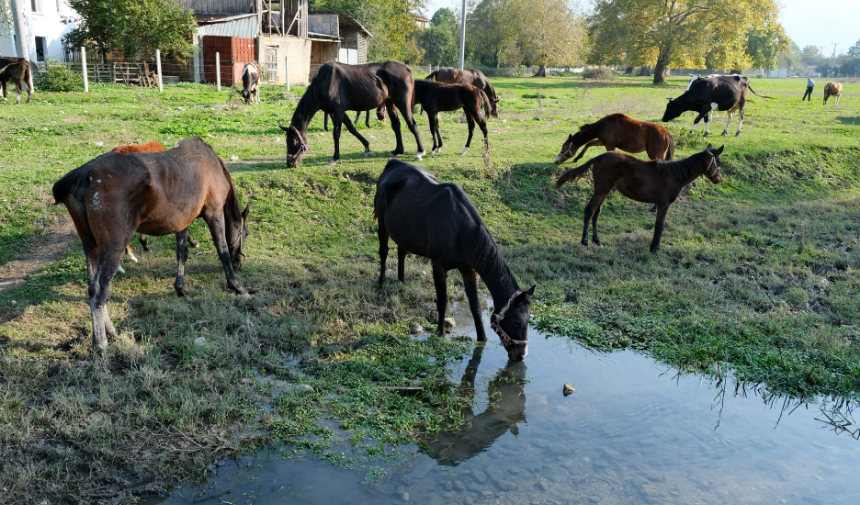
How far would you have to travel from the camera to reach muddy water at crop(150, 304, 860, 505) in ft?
13.8

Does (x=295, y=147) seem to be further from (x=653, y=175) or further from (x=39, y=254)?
(x=653, y=175)

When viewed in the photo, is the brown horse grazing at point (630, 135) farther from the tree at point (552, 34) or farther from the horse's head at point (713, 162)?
the tree at point (552, 34)

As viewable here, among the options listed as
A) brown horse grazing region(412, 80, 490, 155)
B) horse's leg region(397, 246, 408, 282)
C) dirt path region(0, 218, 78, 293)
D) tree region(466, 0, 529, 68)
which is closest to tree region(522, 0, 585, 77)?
tree region(466, 0, 529, 68)

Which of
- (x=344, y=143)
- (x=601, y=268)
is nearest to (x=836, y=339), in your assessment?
(x=601, y=268)

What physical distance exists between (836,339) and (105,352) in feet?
25.0

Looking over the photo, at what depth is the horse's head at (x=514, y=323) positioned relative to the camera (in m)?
5.64

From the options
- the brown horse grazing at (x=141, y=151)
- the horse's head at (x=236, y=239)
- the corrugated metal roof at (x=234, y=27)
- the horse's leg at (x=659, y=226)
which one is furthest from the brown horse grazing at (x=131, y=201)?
the corrugated metal roof at (x=234, y=27)

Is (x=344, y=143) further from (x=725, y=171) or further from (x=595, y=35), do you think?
(x=595, y=35)

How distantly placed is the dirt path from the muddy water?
4808 mm

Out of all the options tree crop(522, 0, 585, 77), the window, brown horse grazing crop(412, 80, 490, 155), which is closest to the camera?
brown horse grazing crop(412, 80, 490, 155)

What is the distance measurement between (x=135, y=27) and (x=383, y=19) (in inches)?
872

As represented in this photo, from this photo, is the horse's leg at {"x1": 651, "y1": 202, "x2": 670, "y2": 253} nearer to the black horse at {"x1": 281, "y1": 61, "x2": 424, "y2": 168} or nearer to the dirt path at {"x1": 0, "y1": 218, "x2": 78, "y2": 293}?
the black horse at {"x1": 281, "y1": 61, "x2": 424, "y2": 168}

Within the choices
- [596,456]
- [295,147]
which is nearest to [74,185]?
[596,456]

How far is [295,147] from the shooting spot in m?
11.2
